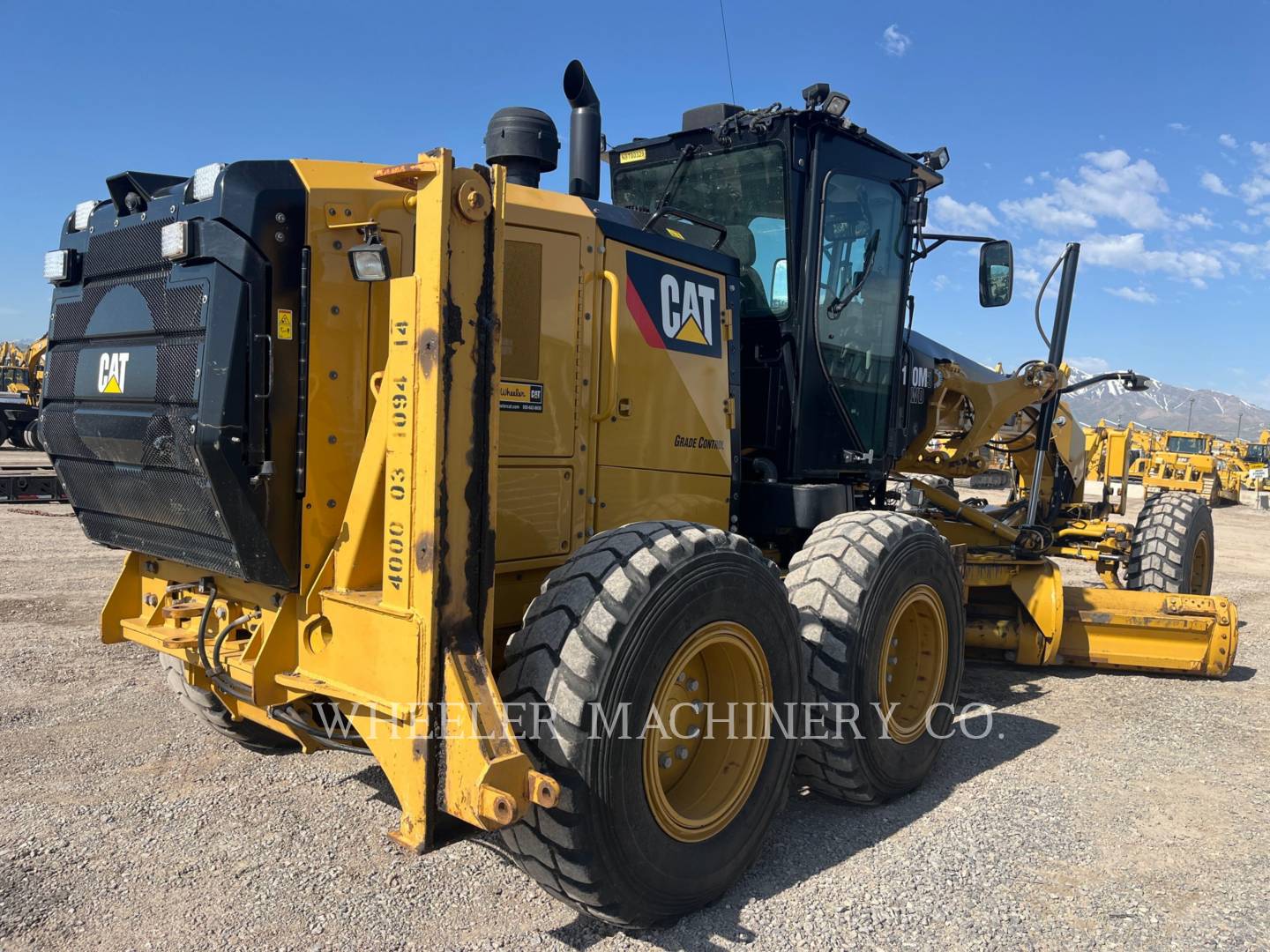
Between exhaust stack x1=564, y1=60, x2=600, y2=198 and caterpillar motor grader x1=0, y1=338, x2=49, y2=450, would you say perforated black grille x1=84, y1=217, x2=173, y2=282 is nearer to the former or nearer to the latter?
exhaust stack x1=564, y1=60, x2=600, y2=198

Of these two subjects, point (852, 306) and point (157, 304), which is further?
point (852, 306)

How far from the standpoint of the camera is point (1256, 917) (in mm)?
3275

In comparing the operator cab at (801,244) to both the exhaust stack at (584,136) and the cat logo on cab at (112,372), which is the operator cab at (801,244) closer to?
the exhaust stack at (584,136)

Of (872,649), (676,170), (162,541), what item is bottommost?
(872,649)

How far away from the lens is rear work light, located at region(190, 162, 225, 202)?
9.64ft

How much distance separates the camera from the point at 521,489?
3387 millimetres

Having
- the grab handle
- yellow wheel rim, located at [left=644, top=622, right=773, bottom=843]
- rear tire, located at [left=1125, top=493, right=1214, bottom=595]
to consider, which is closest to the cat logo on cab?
the grab handle

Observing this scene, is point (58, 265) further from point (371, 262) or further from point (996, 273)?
point (996, 273)

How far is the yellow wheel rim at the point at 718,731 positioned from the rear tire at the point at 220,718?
2000 mm

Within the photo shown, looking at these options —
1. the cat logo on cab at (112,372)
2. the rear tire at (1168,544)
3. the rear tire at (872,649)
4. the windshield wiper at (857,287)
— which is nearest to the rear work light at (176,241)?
the cat logo on cab at (112,372)

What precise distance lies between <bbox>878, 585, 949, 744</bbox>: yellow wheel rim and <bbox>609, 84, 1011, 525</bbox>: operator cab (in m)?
0.85

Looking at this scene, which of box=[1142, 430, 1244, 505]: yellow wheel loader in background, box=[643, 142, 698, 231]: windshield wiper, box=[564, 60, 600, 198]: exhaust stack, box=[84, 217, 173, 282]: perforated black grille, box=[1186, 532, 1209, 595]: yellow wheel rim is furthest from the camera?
box=[1142, 430, 1244, 505]: yellow wheel loader in background

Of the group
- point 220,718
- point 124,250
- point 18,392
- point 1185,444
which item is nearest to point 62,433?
point 124,250

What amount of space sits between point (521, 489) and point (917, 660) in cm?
229
